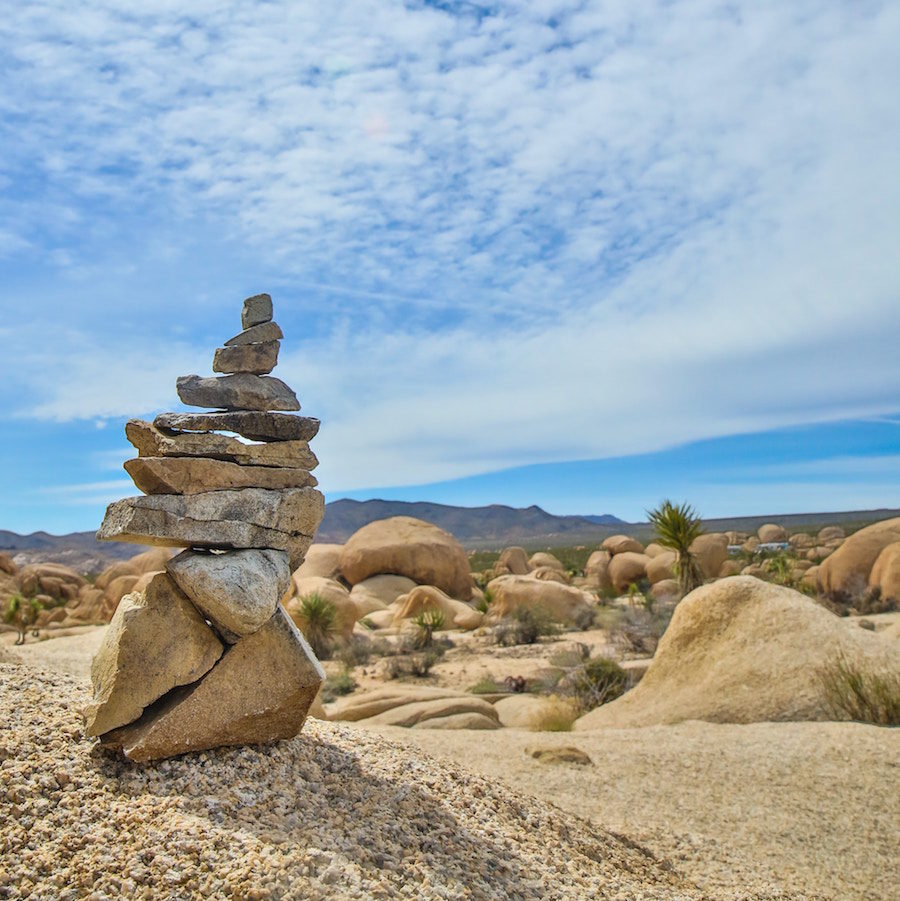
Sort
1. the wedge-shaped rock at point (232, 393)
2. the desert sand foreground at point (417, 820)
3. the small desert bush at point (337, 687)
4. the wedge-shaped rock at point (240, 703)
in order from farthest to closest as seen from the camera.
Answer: the small desert bush at point (337, 687) → the wedge-shaped rock at point (232, 393) → the wedge-shaped rock at point (240, 703) → the desert sand foreground at point (417, 820)

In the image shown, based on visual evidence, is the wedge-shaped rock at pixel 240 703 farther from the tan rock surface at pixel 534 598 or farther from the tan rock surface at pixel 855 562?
the tan rock surface at pixel 855 562

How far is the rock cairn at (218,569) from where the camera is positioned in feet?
18.2

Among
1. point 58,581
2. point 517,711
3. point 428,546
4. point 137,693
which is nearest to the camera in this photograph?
point 137,693

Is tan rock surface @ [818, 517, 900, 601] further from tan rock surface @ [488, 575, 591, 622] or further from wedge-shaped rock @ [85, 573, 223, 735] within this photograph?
wedge-shaped rock @ [85, 573, 223, 735]

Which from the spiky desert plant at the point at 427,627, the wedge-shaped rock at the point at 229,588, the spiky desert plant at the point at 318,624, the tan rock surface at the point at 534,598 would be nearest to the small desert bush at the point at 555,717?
the wedge-shaped rock at the point at 229,588

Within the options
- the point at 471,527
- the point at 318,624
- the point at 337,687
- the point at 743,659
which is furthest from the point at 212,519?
the point at 471,527

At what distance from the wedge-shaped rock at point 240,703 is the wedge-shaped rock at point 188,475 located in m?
1.03

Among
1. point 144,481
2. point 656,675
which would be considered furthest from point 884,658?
point 144,481

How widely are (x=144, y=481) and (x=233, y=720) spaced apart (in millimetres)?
1878

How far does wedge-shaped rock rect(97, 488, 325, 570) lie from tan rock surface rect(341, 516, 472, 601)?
28071mm

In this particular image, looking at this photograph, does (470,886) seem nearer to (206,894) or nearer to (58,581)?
(206,894)

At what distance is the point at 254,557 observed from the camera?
6.04 meters

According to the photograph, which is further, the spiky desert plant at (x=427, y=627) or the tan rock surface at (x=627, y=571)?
the tan rock surface at (x=627, y=571)

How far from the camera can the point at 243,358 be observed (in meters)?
6.60
